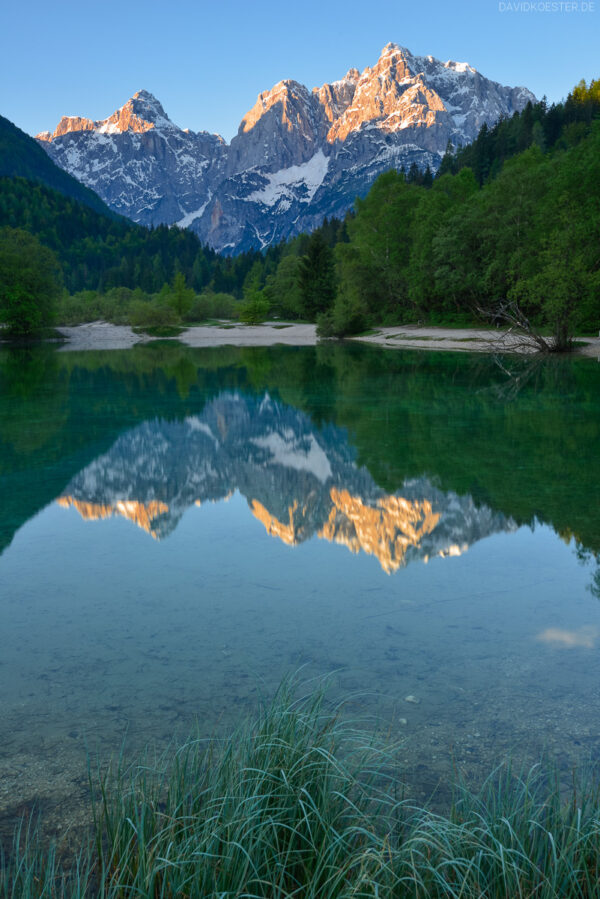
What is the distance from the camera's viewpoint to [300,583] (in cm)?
733

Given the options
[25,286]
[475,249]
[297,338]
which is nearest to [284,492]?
[475,249]

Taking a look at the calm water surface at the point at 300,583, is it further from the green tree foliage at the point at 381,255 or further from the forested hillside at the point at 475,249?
the green tree foliage at the point at 381,255

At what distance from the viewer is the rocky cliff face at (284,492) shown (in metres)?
9.02

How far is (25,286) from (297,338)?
87.5 feet

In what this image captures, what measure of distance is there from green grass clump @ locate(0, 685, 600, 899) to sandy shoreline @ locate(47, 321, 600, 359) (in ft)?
119

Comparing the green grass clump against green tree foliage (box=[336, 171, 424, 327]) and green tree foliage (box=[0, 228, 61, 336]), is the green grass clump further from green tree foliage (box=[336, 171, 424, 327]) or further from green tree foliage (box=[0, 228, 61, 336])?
green tree foliage (box=[0, 228, 61, 336])

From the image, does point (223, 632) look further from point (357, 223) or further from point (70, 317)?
point (70, 317)

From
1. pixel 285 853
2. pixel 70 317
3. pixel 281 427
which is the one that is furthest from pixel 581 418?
pixel 70 317

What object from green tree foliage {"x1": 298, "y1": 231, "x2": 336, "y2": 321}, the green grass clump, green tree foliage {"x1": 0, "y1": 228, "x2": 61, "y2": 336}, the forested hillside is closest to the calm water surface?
the green grass clump

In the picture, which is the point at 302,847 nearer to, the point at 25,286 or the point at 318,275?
the point at 25,286

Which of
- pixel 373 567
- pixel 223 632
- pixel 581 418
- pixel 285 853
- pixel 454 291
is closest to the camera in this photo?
pixel 285 853

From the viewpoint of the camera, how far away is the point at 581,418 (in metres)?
17.1

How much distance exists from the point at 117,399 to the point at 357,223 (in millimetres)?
51357

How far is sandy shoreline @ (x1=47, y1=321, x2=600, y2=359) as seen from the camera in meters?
43.9
